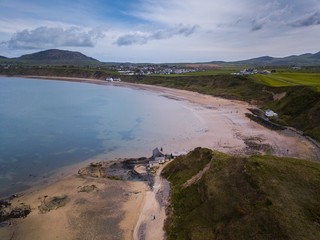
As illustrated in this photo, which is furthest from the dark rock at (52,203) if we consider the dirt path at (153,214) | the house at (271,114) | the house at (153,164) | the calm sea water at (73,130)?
the house at (271,114)

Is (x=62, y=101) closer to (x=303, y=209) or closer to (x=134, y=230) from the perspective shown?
(x=134, y=230)

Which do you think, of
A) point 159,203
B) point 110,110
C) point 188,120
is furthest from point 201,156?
point 110,110

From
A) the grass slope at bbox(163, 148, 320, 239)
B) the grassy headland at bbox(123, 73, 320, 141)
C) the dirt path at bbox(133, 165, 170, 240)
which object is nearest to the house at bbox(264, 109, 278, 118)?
the grassy headland at bbox(123, 73, 320, 141)

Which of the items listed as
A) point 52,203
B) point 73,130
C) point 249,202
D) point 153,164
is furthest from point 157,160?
point 73,130

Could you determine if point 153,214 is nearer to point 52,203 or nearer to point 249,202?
point 249,202

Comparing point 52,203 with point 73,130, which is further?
point 73,130

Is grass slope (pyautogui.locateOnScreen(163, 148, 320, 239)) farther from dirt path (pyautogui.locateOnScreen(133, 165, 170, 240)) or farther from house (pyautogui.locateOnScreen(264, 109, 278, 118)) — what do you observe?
house (pyautogui.locateOnScreen(264, 109, 278, 118))
